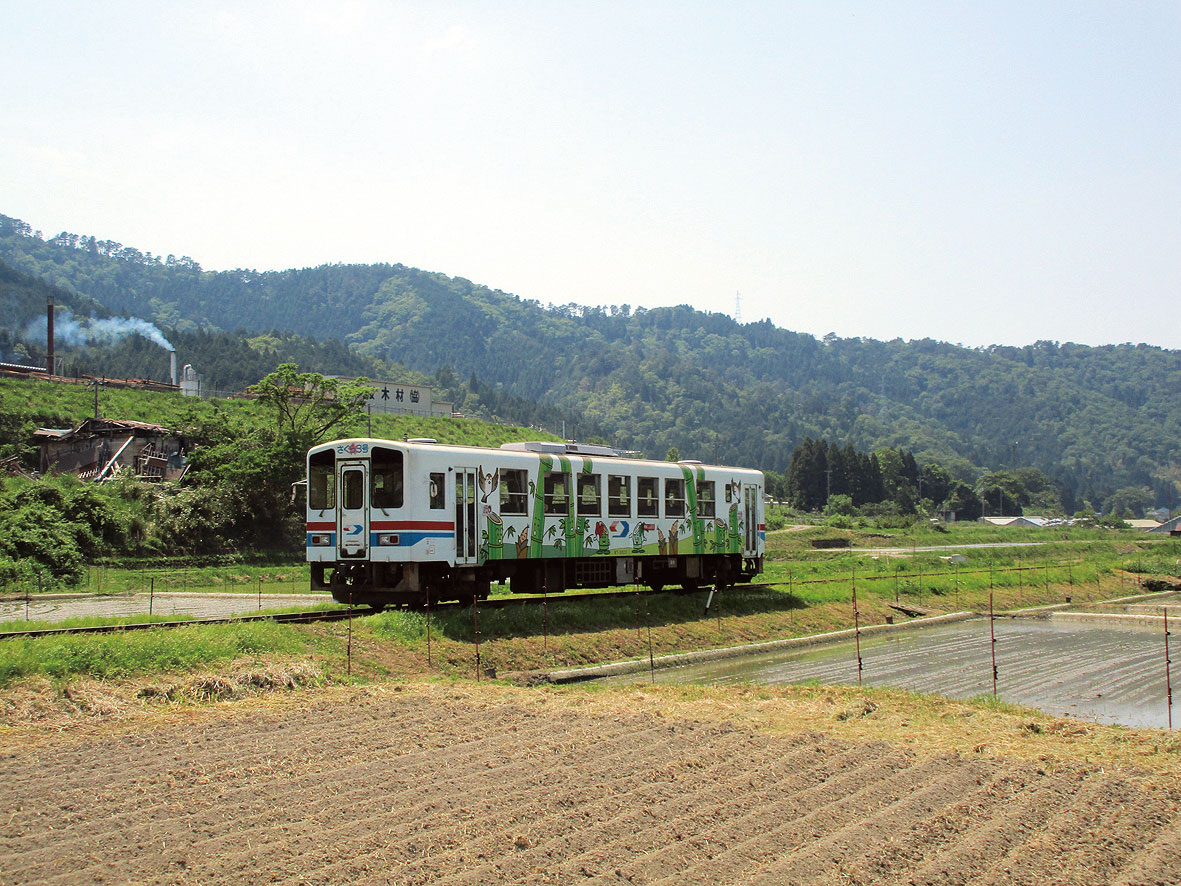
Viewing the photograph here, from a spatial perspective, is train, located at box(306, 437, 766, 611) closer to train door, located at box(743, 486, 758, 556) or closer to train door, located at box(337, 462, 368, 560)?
train door, located at box(337, 462, 368, 560)

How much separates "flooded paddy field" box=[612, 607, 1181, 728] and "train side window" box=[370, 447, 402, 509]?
5.80 metres

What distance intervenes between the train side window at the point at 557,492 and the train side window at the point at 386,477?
3.92 metres

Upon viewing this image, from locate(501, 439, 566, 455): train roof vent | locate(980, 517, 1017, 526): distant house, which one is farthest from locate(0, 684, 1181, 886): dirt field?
locate(980, 517, 1017, 526): distant house

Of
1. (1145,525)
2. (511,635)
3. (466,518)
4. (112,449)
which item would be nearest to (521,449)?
(466,518)

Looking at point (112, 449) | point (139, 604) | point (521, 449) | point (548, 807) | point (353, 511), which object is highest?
point (112, 449)

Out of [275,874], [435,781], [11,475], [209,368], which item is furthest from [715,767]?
[209,368]

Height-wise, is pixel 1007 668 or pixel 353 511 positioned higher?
pixel 353 511

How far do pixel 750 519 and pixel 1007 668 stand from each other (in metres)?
10.0

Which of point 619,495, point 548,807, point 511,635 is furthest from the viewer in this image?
point 619,495

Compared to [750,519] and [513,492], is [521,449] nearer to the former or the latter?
[513,492]

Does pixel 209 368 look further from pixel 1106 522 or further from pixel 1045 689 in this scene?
pixel 1045 689

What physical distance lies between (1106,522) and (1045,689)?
131157mm

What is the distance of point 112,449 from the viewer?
2206 inches

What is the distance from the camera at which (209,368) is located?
447 ft
